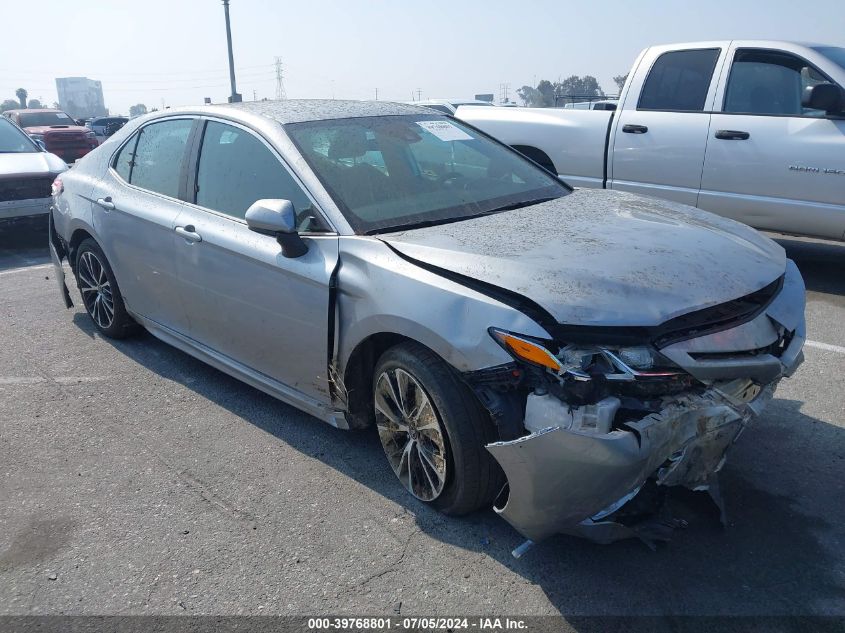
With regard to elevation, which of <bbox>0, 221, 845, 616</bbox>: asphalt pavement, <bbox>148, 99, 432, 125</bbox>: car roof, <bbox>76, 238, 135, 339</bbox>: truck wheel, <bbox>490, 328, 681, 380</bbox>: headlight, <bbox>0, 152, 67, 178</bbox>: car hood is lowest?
<bbox>0, 221, 845, 616</bbox>: asphalt pavement

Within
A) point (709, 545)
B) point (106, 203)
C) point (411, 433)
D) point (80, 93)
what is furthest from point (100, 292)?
point (80, 93)

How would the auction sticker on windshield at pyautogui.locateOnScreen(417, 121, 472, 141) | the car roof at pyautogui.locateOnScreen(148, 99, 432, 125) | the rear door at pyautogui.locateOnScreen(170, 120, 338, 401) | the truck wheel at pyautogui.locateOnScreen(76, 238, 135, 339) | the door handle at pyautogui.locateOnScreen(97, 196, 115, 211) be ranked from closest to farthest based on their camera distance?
the rear door at pyautogui.locateOnScreen(170, 120, 338, 401), the car roof at pyautogui.locateOnScreen(148, 99, 432, 125), the auction sticker on windshield at pyautogui.locateOnScreen(417, 121, 472, 141), the door handle at pyautogui.locateOnScreen(97, 196, 115, 211), the truck wheel at pyautogui.locateOnScreen(76, 238, 135, 339)

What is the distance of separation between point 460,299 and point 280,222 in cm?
100

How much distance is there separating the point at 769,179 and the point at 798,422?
3163mm

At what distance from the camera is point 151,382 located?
4.68 meters

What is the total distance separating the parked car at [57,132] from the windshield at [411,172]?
54.2 feet

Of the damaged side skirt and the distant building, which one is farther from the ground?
the damaged side skirt

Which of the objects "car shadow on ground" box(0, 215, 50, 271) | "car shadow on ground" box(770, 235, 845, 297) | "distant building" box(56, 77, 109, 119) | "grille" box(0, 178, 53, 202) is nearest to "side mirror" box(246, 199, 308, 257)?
"car shadow on ground" box(770, 235, 845, 297)

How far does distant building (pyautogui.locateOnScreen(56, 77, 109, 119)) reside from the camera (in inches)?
4244

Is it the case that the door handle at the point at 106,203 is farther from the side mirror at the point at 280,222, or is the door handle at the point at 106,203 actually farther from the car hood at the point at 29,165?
the car hood at the point at 29,165

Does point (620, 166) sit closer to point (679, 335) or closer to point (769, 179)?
point (769, 179)

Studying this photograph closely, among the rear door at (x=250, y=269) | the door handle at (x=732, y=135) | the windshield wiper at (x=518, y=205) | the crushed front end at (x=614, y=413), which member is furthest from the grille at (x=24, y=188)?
the crushed front end at (x=614, y=413)

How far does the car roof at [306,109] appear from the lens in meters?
3.94

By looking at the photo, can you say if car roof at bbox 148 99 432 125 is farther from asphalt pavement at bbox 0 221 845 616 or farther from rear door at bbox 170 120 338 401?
asphalt pavement at bbox 0 221 845 616
